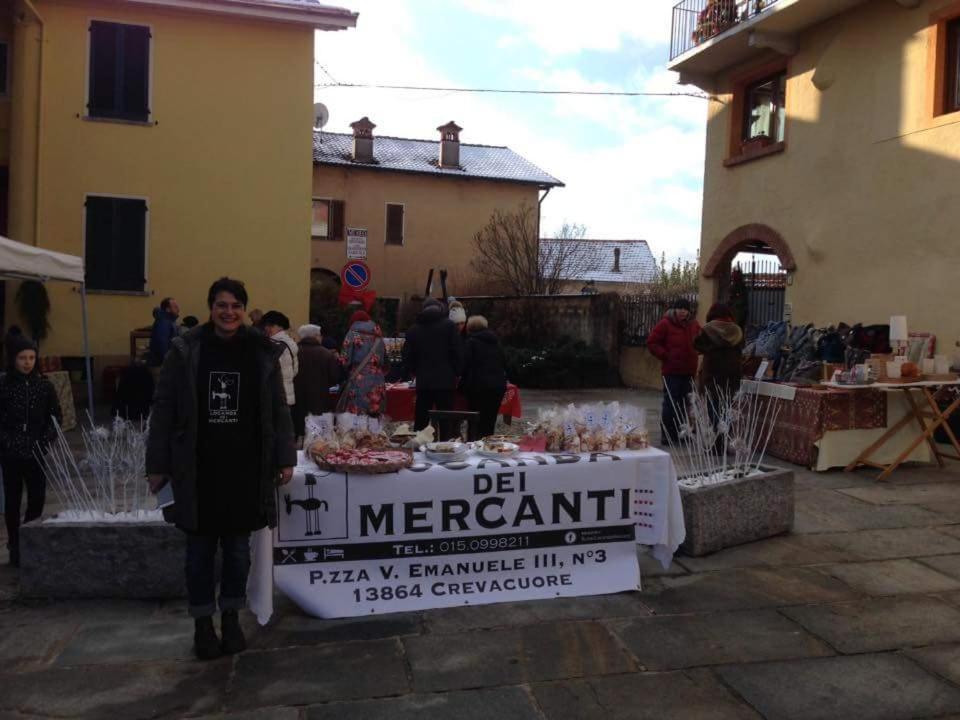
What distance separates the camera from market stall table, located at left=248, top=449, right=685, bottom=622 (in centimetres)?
446

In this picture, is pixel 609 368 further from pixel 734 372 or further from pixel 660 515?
pixel 660 515

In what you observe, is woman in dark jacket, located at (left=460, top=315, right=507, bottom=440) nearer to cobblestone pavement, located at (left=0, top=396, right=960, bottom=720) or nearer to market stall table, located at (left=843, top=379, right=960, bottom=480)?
market stall table, located at (left=843, top=379, right=960, bottom=480)

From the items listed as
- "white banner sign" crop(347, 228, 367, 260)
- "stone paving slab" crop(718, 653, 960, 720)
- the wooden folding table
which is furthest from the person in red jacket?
"stone paving slab" crop(718, 653, 960, 720)

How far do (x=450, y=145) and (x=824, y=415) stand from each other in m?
25.6

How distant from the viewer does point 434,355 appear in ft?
26.6

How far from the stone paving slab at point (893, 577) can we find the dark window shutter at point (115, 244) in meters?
12.3

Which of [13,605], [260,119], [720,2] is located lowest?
[13,605]

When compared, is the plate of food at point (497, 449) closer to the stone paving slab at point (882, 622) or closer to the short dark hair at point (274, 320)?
the stone paving slab at point (882, 622)

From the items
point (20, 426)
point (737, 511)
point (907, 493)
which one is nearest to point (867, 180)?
point (907, 493)

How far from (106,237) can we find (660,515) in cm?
1194

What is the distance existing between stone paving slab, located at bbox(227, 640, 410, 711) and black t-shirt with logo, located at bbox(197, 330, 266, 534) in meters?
0.64

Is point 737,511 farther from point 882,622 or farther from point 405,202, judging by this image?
point 405,202

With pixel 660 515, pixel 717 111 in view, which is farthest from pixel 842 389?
pixel 717 111

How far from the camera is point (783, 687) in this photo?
3664 millimetres
